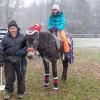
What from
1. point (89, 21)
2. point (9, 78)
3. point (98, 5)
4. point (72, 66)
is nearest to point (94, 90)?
point (9, 78)

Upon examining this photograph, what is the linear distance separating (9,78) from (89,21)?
40.4 m

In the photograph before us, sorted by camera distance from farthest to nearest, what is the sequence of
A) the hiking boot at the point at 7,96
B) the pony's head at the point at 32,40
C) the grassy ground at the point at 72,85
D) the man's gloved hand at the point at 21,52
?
the grassy ground at the point at 72,85 → the hiking boot at the point at 7,96 → the man's gloved hand at the point at 21,52 → the pony's head at the point at 32,40

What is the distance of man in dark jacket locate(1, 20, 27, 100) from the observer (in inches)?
277

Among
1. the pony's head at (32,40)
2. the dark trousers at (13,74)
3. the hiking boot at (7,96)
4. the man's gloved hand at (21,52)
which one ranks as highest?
the pony's head at (32,40)

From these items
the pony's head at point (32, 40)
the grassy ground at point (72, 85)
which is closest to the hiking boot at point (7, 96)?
the grassy ground at point (72, 85)

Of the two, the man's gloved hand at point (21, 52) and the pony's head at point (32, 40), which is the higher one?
the pony's head at point (32, 40)

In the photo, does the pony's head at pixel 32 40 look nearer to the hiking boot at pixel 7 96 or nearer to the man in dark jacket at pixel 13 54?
the man in dark jacket at pixel 13 54

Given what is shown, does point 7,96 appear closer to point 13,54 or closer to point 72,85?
point 13,54

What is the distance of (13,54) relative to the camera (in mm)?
7105

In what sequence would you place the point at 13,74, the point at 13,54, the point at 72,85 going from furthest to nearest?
the point at 72,85 → the point at 13,74 → the point at 13,54

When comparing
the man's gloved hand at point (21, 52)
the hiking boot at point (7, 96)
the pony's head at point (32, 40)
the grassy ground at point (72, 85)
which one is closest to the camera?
the pony's head at point (32, 40)

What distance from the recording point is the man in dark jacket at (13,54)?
705 centimetres

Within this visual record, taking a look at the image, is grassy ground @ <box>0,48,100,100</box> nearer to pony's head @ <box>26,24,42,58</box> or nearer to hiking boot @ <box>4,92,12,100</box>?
hiking boot @ <box>4,92,12,100</box>

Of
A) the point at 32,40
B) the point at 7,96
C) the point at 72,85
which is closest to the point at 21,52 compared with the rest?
the point at 32,40
